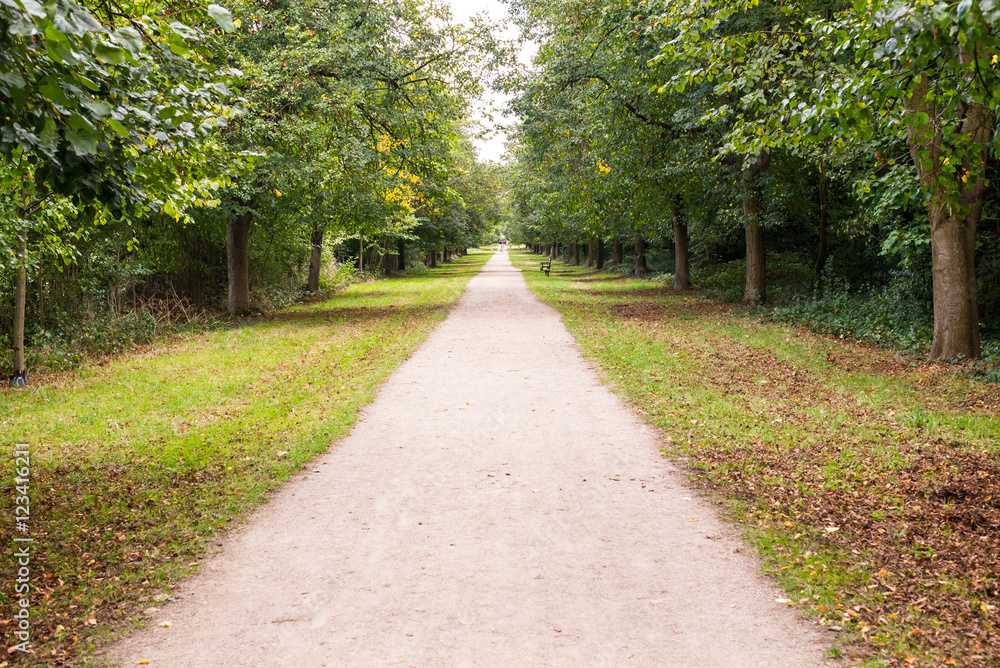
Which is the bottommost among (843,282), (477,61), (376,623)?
(376,623)

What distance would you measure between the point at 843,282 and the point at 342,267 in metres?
20.6

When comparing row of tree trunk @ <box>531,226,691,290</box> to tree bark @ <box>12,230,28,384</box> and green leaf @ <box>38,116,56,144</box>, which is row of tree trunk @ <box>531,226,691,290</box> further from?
green leaf @ <box>38,116,56,144</box>

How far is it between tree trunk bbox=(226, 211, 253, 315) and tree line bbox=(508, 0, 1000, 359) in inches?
312

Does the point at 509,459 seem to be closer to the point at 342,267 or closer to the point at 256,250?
the point at 256,250

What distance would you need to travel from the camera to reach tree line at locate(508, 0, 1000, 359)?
5887mm

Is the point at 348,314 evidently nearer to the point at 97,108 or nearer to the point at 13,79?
the point at 97,108

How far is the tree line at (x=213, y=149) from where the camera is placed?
388 centimetres

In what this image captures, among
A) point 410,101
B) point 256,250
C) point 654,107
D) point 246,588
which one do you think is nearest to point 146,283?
point 256,250

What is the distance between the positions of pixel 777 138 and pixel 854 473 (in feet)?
11.2

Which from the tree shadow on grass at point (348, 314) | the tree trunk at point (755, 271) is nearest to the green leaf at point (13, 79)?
the tree shadow on grass at point (348, 314)

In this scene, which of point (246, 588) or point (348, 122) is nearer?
point (246, 588)

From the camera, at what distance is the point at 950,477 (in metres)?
5.55

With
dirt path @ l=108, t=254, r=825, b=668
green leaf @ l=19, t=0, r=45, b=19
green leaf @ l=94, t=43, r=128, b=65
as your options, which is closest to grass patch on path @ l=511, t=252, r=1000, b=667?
dirt path @ l=108, t=254, r=825, b=668

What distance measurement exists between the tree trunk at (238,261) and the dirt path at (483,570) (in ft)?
40.2
